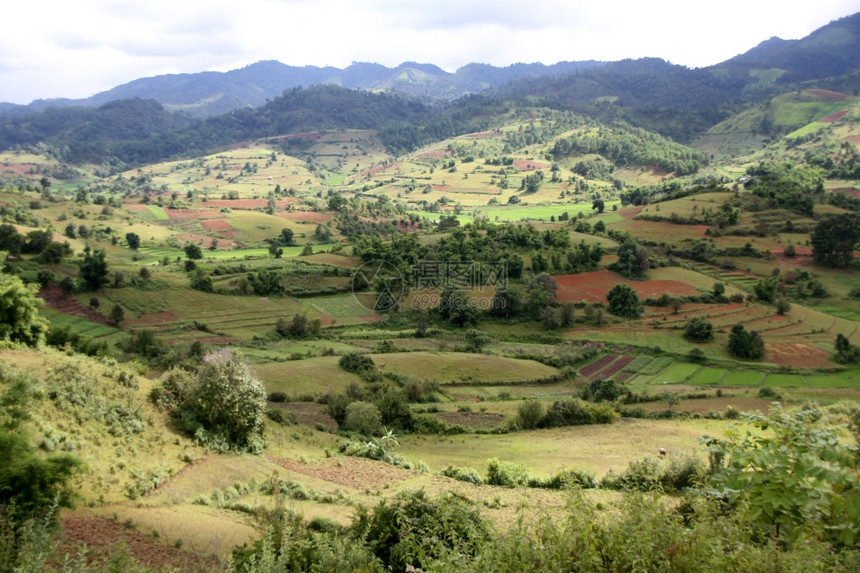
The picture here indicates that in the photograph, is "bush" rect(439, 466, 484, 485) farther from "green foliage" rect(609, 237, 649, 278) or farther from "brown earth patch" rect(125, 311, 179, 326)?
"green foliage" rect(609, 237, 649, 278)

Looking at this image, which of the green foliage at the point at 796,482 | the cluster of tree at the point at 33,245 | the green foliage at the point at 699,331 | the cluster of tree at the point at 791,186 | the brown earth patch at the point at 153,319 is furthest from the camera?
the cluster of tree at the point at 791,186

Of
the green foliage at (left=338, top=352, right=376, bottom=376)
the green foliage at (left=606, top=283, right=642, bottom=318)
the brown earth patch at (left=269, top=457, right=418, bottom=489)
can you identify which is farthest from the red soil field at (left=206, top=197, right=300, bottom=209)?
the brown earth patch at (left=269, top=457, right=418, bottom=489)

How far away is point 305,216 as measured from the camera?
365 feet

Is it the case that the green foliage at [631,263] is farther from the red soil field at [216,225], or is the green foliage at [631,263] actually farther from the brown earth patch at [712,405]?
the red soil field at [216,225]

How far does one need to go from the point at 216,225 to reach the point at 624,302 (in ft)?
254

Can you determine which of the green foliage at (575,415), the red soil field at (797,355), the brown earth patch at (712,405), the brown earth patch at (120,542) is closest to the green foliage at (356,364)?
the green foliage at (575,415)

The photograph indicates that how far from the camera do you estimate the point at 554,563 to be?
5.96m

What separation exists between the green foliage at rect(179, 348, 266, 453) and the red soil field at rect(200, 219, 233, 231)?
8566 centimetres

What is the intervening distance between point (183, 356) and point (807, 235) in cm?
8902

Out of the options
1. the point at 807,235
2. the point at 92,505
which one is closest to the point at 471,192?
the point at 807,235

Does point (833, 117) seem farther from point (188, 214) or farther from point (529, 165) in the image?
point (188, 214)

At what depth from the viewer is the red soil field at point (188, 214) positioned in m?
107

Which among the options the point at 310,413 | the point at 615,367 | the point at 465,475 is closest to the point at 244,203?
the point at 615,367

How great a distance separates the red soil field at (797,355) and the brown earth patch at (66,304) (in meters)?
67.1
